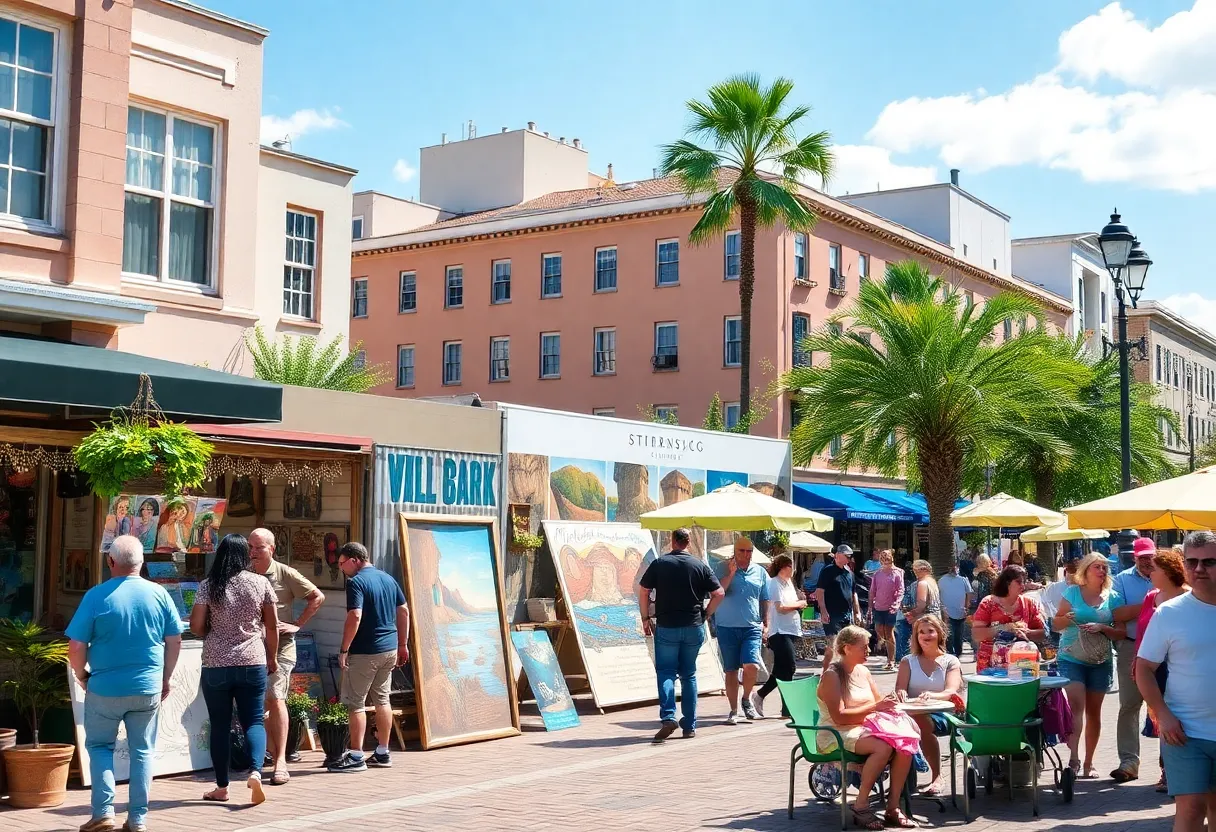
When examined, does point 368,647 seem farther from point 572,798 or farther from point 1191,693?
point 1191,693

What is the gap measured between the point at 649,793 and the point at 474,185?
4214 centimetres

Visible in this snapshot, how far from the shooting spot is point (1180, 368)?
256 ft

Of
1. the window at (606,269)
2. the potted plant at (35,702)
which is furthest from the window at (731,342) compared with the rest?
the potted plant at (35,702)

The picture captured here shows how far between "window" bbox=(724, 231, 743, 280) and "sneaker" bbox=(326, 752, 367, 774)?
30.1m

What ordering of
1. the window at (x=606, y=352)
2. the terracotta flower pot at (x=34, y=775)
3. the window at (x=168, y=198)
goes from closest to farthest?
the terracotta flower pot at (x=34, y=775) → the window at (x=168, y=198) → the window at (x=606, y=352)

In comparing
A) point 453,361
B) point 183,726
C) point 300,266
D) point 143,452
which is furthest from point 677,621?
point 453,361

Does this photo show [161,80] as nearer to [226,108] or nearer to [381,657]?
[226,108]

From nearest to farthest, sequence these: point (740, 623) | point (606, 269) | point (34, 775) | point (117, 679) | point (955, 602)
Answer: point (117, 679) < point (34, 775) < point (740, 623) < point (955, 602) < point (606, 269)

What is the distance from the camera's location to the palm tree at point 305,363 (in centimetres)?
1893

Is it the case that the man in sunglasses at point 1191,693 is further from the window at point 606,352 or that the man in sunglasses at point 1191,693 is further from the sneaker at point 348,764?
the window at point 606,352

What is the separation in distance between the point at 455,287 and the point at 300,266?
24001 millimetres

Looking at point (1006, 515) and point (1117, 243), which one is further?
point (1006, 515)

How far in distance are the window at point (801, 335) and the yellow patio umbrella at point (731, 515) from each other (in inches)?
943

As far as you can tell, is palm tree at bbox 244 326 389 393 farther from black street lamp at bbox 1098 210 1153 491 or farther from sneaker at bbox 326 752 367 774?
black street lamp at bbox 1098 210 1153 491
